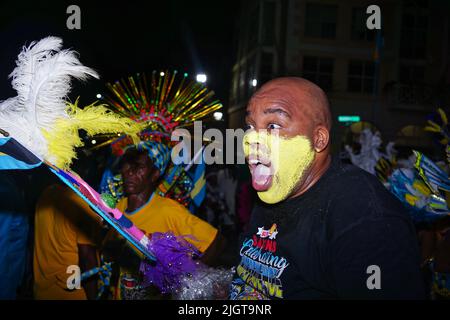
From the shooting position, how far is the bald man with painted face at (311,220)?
4.64ft

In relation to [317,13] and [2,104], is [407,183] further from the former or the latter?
[317,13]

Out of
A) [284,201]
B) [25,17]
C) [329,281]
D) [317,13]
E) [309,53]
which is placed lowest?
[329,281]

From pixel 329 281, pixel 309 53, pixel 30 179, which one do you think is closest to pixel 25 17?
pixel 30 179

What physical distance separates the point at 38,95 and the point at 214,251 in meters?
1.96

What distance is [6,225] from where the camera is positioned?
2.74 metres

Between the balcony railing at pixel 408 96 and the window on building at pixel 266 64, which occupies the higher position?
the window on building at pixel 266 64

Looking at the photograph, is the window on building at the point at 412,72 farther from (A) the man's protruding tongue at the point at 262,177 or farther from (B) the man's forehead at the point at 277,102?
(A) the man's protruding tongue at the point at 262,177

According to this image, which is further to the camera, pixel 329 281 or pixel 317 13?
pixel 317 13

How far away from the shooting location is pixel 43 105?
1.67 m

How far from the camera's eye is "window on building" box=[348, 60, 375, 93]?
68.8 ft

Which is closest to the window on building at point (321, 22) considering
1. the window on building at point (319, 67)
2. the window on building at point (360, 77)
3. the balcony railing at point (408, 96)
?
the window on building at point (319, 67)

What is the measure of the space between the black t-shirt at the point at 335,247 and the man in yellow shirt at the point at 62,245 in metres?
1.83

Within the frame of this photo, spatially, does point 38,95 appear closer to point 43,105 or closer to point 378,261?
point 43,105

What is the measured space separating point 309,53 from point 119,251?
19.6 metres
